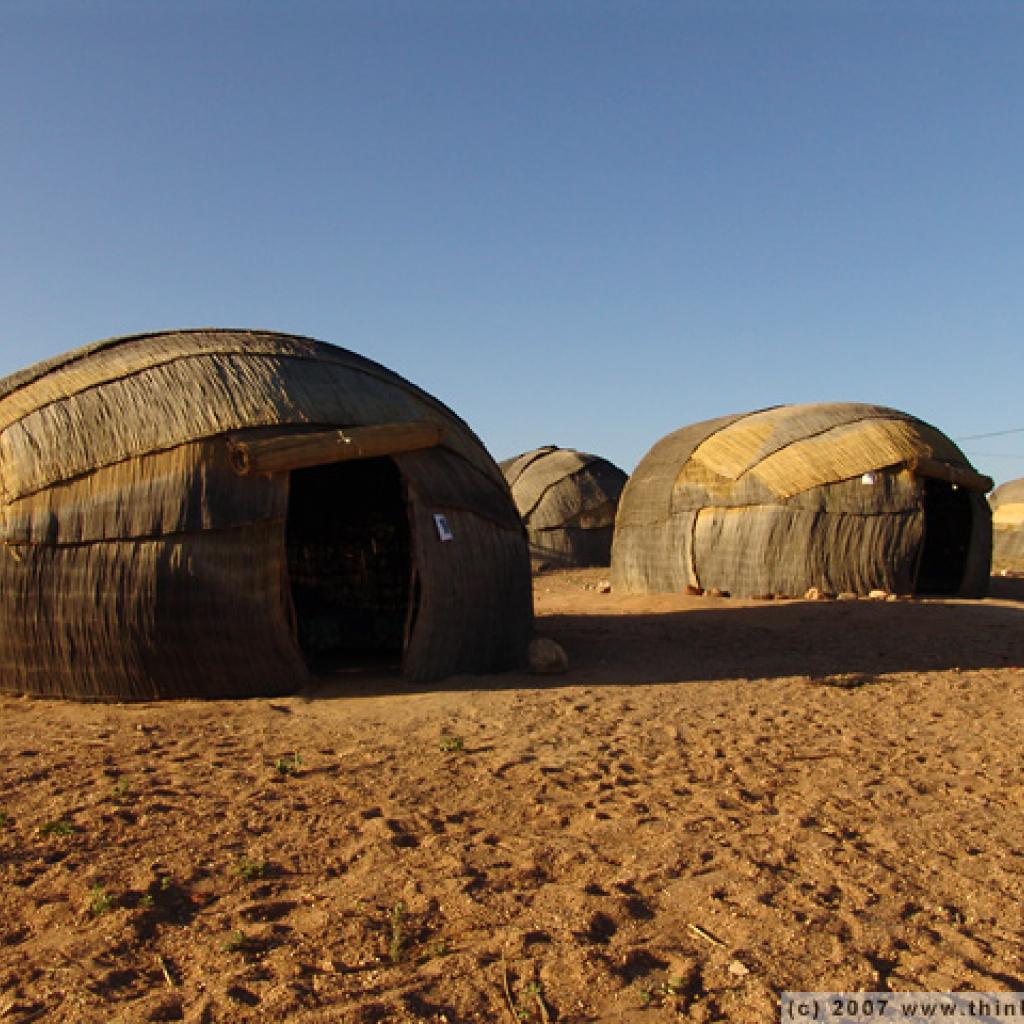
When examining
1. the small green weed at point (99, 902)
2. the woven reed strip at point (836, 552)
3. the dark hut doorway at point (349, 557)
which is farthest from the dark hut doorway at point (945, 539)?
the small green weed at point (99, 902)

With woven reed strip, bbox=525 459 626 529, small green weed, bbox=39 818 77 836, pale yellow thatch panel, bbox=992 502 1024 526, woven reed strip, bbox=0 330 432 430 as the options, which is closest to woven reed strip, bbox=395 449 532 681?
woven reed strip, bbox=0 330 432 430

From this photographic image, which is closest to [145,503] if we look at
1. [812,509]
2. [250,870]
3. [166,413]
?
[166,413]

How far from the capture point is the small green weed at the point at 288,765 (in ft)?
18.2

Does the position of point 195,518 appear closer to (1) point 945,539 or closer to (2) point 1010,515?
(1) point 945,539

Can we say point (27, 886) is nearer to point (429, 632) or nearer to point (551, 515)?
point (429, 632)

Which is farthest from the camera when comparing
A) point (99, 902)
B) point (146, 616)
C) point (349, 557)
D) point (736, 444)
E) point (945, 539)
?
point (945, 539)

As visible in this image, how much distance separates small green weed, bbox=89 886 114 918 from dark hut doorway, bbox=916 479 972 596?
1513 cm

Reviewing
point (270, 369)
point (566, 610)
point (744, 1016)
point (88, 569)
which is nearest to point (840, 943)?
point (744, 1016)

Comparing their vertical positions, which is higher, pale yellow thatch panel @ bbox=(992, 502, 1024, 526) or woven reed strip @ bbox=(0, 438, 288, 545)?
pale yellow thatch panel @ bbox=(992, 502, 1024, 526)

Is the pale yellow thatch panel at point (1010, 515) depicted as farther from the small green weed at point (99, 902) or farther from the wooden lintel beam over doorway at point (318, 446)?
the small green weed at point (99, 902)

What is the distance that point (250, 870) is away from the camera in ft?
13.4

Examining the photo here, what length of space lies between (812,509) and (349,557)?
7323 millimetres

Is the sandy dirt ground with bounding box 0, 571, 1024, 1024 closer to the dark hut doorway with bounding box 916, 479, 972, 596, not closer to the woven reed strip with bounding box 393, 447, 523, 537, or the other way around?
the woven reed strip with bounding box 393, 447, 523, 537

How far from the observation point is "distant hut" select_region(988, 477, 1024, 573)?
91.9ft
